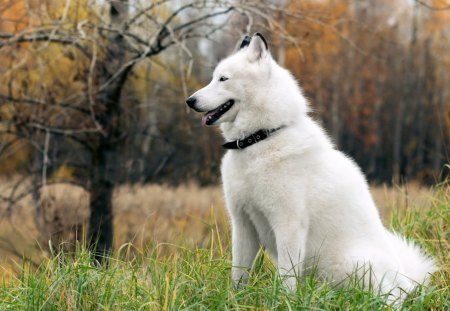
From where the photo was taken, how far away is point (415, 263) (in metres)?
4.30

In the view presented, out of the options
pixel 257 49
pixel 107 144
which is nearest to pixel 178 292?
pixel 257 49

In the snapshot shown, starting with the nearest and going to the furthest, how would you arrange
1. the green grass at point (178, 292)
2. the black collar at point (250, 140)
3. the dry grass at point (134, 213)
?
1. the green grass at point (178, 292)
2. the black collar at point (250, 140)
3. the dry grass at point (134, 213)

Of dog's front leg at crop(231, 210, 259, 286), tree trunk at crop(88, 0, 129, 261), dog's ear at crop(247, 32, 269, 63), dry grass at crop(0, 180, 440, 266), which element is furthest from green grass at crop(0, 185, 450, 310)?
tree trunk at crop(88, 0, 129, 261)

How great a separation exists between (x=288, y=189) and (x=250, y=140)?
0.41 meters

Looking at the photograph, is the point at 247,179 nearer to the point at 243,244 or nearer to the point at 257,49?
the point at 243,244

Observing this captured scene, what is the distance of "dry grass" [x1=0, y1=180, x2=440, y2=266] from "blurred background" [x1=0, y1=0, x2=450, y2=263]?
0.12 feet

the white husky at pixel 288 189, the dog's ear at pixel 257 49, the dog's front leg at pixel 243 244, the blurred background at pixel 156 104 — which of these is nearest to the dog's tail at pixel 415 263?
the white husky at pixel 288 189

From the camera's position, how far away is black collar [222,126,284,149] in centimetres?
417

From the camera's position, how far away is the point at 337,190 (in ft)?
13.5

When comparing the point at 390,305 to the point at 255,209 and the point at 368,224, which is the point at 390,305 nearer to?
the point at 368,224

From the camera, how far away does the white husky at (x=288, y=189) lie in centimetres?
396

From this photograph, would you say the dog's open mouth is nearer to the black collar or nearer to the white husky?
the white husky

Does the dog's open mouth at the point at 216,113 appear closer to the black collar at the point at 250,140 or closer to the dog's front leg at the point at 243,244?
the black collar at the point at 250,140

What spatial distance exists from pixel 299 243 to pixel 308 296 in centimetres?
46
